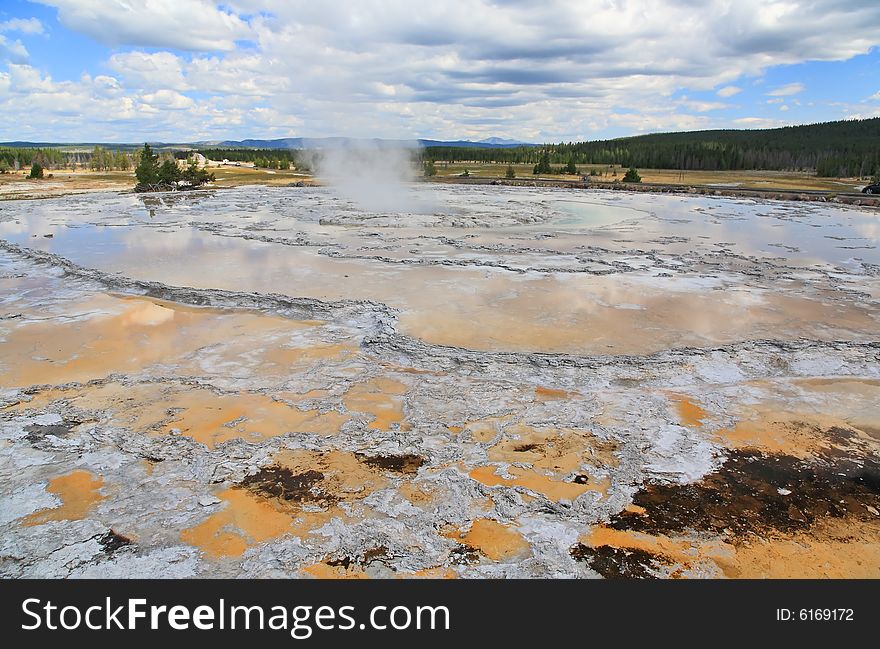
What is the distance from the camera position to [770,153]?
75625 mm

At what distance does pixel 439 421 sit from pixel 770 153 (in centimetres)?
8527

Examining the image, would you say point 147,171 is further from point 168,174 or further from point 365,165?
point 365,165

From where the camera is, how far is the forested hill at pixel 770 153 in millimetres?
62375

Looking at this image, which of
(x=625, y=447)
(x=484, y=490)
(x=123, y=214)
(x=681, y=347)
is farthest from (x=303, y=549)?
(x=123, y=214)

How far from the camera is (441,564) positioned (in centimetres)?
434

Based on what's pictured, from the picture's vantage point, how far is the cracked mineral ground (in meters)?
4.55

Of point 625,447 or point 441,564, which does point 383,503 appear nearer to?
point 441,564

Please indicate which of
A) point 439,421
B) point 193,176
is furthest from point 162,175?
point 439,421

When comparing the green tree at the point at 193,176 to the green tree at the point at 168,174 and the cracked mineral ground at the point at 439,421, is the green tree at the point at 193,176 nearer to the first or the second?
the green tree at the point at 168,174

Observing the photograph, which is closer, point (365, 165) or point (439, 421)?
point (439, 421)

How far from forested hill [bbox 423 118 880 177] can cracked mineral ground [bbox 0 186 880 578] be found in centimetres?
5555

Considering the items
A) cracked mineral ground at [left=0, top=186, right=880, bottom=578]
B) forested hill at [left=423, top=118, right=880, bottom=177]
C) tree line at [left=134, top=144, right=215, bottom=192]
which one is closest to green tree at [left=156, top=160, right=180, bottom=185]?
tree line at [left=134, top=144, right=215, bottom=192]

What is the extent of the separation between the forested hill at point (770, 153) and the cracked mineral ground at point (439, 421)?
182 ft

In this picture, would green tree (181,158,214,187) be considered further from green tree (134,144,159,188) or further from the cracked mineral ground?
the cracked mineral ground
